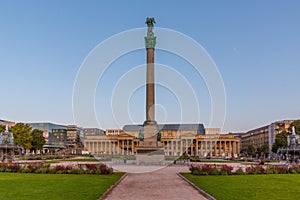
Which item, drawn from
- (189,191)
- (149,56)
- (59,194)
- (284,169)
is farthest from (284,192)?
(149,56)

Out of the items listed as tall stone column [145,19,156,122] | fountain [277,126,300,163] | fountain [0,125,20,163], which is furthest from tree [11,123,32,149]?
fountain [277,126,300,163]

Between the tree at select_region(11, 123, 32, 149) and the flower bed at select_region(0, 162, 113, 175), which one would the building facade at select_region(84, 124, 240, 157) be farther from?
the flower bed at select_region(0, 162, 113, 175)

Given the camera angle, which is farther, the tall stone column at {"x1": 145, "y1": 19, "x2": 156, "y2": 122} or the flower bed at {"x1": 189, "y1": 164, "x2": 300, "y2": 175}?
the tall stone column at {"x1": 145, "y1": 19, "x2": 156, "y2": 122}

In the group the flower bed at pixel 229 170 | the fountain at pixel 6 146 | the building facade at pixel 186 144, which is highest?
the fountain at pixel 6 146

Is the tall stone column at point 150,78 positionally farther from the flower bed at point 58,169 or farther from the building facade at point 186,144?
the building facade at point 186,144

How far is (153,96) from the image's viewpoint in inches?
2212

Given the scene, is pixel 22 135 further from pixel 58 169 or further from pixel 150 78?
pixel 58 169

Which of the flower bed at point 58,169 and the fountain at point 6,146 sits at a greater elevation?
the fountain at point 6,146

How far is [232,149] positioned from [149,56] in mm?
148215

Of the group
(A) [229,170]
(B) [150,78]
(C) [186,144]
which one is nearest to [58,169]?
(A) [229,170]

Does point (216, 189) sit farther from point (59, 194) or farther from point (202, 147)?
point (202, 147)

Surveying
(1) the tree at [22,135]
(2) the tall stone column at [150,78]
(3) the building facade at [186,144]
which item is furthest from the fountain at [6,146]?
(3) the building facade at [186,144]

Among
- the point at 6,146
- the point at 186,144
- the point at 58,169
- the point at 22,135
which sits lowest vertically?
the point at 186,144

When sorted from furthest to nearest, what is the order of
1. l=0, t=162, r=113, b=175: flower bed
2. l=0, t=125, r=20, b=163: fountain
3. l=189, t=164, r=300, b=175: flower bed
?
1. l=0, t=125, r=20, b=163: fountain
2. l=189, t=164, r=300, b=175: flower bed
3. l=0, t=162, r=113, b=175: flower bed
